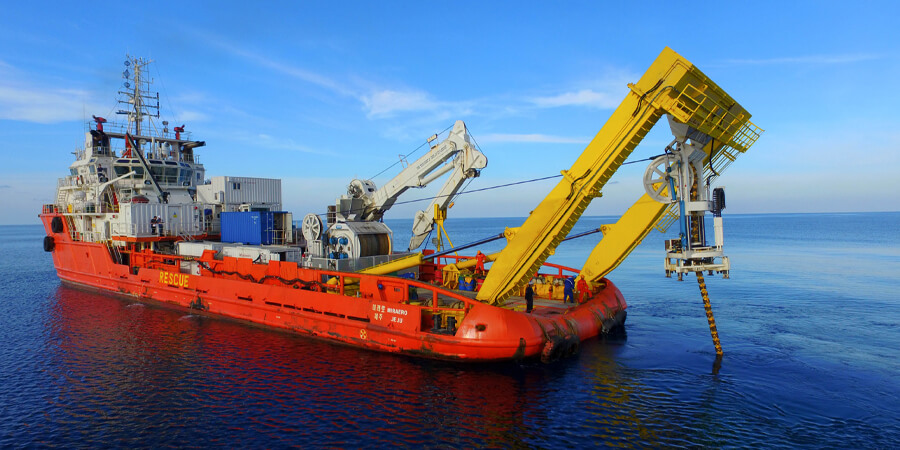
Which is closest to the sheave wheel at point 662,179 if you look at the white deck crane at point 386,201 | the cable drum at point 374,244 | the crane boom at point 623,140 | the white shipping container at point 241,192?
the crane boom at point 623,140

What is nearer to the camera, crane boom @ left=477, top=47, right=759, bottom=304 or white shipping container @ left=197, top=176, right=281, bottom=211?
crane boom @ left=477, top=47, right=759, bottom=304

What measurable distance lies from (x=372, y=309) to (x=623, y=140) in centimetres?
1060

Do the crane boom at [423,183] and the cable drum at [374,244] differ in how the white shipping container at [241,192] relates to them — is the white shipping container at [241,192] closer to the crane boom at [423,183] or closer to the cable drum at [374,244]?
the crane boom at [423,183]

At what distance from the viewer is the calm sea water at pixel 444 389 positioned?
12367 mm

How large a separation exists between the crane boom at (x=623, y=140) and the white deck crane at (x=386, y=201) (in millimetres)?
6324

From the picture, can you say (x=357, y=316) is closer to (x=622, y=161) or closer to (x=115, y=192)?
(x=622, y=161)

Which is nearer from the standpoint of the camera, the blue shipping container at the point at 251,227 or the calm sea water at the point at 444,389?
the calm sea water at the point at 444,389

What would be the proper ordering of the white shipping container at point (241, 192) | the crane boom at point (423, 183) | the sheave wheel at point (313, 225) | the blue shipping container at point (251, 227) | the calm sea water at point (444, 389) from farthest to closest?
the white shipping container at point (241, 192) < the blue shipping container at point (251, 227) < the sheave wheel at point (313, 225) < the crane boom at point (423, 183) < the calm sea water at point (444, 389)

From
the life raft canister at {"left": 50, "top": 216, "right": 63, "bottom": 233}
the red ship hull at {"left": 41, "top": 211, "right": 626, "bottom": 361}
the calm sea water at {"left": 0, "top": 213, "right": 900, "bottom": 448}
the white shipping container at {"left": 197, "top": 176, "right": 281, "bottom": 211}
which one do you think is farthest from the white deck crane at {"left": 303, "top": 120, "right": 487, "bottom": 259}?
the life raft canister at {"left": 50, "top": 216, "right": 63, "bottom": 233}

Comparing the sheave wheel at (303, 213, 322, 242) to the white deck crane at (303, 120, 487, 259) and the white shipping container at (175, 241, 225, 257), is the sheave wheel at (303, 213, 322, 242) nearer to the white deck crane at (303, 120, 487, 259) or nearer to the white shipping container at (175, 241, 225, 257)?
the white deck crane at (303, 120, 487, 259)

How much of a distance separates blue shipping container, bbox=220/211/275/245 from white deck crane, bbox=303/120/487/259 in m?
3.15

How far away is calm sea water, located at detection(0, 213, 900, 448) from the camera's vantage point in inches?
487

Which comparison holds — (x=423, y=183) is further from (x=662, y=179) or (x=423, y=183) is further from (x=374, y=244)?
(x=662, y=179)

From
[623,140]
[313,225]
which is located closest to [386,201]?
[313,225]
